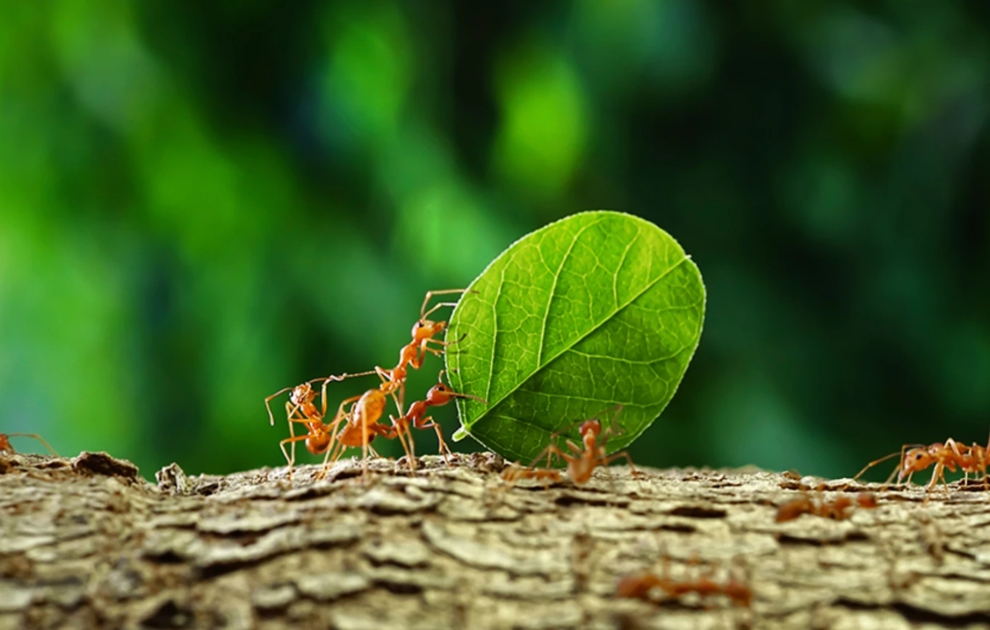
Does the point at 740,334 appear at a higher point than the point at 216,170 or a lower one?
lower

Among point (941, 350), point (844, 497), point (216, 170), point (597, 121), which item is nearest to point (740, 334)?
point (941, 350)

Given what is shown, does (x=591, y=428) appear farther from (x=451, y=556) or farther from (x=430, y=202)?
(x=430, y=202)

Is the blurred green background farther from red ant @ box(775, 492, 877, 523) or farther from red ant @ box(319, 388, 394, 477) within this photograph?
red ant @ box(775, 492, 877, 523)

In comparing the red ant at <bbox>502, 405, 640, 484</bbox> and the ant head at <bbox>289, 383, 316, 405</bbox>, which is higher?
the ant head at <bbox>289, 383, 316, 405</bbox>

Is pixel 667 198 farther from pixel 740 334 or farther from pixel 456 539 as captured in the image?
pixel 456 539

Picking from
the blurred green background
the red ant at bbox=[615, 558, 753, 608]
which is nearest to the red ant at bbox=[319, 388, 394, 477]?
the red ant at bbox=[615, 558, 753, 608]
